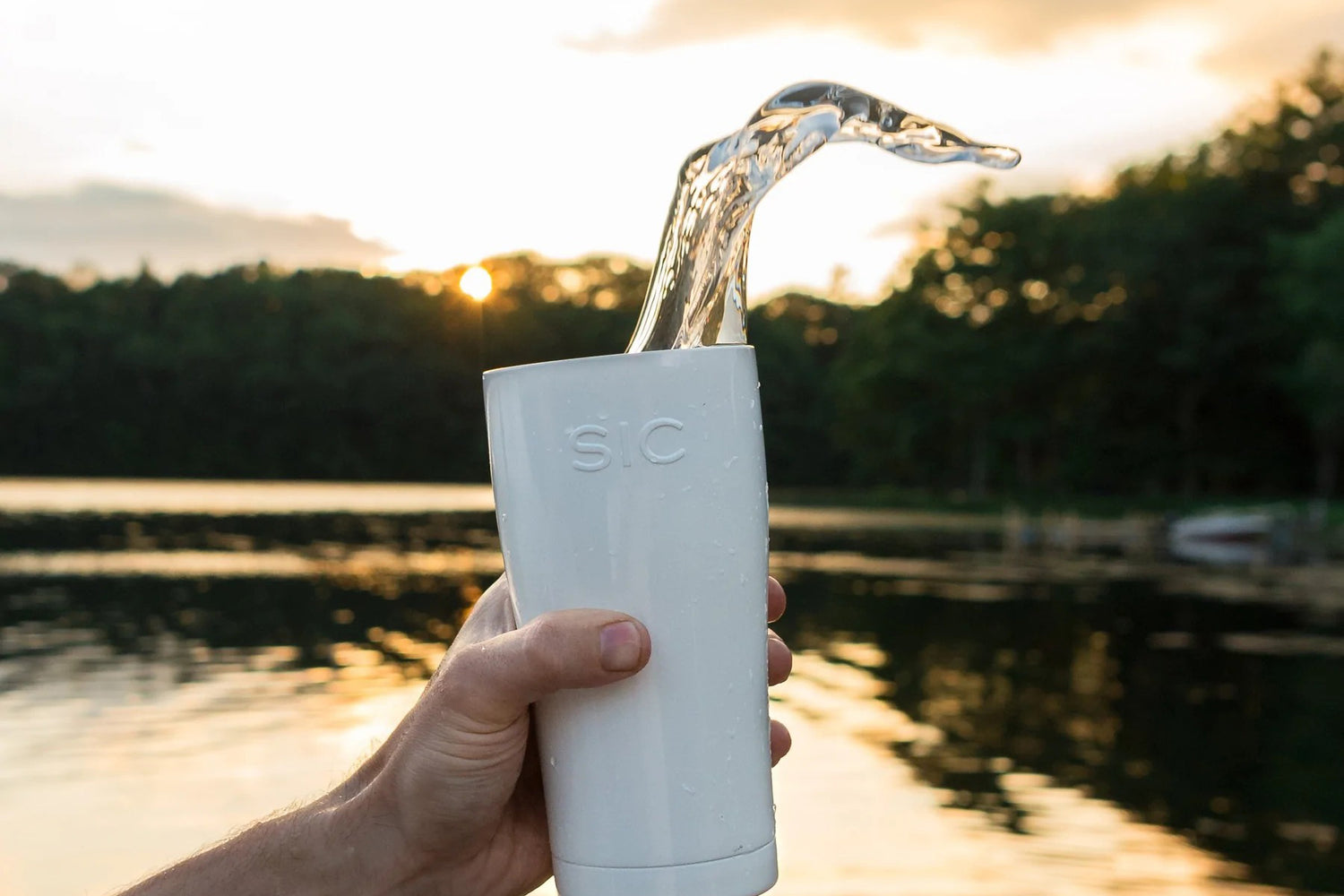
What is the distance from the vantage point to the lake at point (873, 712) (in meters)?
9.05

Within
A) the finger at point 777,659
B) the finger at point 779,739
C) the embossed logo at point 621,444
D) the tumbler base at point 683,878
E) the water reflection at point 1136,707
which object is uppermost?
the embossed logo at point 621,444

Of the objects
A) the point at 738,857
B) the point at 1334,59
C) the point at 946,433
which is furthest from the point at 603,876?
the point at 946,433

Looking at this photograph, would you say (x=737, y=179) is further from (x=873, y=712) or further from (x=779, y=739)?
(x=873, y=712)

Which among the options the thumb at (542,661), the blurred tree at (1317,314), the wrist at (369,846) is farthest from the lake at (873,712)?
the blurred tree at (1317,314)

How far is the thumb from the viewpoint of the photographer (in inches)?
52.4

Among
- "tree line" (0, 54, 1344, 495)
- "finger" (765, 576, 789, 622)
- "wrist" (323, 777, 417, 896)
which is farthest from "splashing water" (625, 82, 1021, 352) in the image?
"tree line" (0, 54, 1344, 495)

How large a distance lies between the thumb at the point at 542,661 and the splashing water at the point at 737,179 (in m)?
0.29

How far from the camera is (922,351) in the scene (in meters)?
66.2

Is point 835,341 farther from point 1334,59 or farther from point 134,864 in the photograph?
point 134,864

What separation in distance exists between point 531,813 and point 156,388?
300 feet

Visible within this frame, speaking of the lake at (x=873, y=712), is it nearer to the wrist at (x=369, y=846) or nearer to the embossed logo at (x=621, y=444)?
the wrist at (x=369, y=846)

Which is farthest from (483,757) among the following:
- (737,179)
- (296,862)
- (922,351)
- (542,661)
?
(922,351)

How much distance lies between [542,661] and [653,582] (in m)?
0.12

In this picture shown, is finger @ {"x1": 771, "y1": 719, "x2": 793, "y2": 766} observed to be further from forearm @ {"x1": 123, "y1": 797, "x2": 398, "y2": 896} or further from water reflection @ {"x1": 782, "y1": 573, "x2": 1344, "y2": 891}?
water reflection @ {"x1": 782, "y1": 573, "x2": 1344, "y2": 891}
